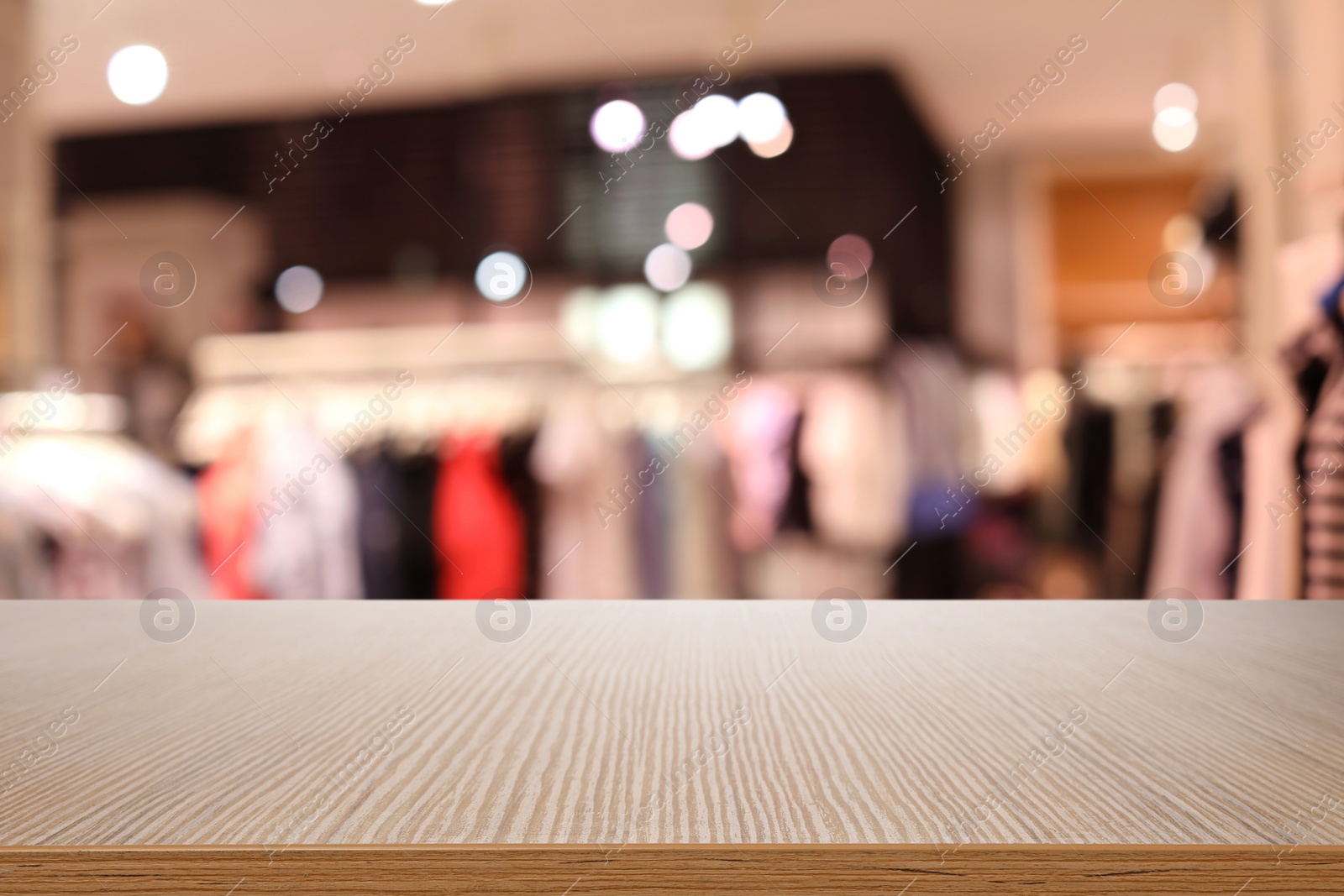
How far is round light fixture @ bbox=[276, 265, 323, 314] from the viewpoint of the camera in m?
4.15

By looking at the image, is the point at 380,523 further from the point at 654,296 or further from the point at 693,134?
the point at 693,134

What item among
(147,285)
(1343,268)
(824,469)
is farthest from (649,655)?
(147,285)

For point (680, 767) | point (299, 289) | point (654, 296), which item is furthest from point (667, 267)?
point (680, 767)

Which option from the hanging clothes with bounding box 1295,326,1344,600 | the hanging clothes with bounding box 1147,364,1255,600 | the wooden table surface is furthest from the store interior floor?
the wooden table surface

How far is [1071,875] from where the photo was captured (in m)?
0.32

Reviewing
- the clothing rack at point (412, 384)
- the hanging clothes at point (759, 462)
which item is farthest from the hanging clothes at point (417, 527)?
the hanging clothes at point (759, 462)

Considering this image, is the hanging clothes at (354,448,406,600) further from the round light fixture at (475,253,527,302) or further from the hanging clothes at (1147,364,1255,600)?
the hanging clothes at (1147,364,1255,600)

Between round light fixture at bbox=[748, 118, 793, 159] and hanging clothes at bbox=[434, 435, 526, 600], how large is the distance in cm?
164

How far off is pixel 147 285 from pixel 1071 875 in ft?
15.6

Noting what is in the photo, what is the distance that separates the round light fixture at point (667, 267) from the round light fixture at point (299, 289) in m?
1.53

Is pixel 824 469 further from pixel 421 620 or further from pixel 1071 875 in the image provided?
pixel 1071 875

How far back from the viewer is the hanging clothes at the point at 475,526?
286cm

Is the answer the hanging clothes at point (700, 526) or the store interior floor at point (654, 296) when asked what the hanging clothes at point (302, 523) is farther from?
the hanging clothes at point (700, 526)

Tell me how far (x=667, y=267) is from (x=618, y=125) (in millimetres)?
596
